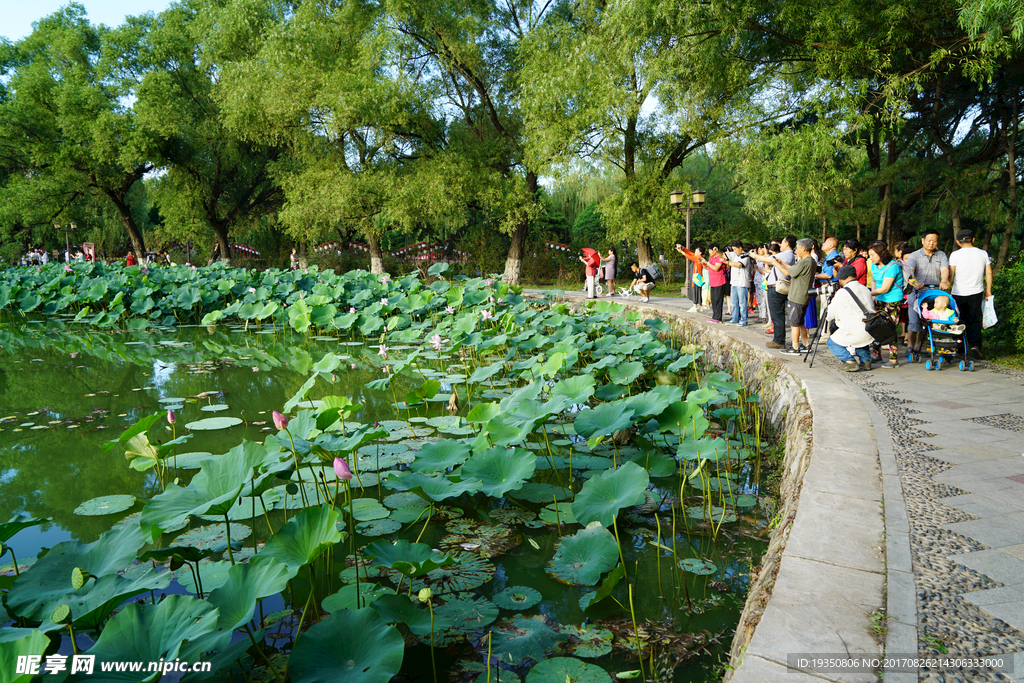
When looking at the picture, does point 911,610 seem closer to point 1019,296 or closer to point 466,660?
point 466,660

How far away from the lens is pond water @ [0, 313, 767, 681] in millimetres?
1935

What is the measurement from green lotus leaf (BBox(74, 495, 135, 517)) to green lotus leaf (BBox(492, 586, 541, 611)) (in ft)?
6.25

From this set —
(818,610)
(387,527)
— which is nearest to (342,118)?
(387,527)

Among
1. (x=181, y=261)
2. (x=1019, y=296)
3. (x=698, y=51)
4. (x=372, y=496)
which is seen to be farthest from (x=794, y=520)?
(x=181, y=261)

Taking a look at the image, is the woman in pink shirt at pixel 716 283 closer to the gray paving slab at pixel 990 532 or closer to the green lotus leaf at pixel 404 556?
the gray paving slab at pixel 990 532

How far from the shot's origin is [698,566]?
2301mm

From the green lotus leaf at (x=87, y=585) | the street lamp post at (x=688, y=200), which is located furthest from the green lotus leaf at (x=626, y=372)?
the street lamp post at (x=688, y=200)

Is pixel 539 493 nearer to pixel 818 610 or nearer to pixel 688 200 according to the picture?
pixel 818 610

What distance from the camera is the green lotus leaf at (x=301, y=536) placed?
64.1 inches

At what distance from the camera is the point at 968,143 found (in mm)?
12188

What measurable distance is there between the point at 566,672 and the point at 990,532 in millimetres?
1602

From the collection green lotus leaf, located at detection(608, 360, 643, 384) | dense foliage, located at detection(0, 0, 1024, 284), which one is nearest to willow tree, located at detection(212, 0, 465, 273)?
dense foliage, located at detection(0, 0, 1024, 284)

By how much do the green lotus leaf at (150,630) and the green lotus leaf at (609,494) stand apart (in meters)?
1.26

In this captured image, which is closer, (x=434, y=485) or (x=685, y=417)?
(x=434, y=485)
